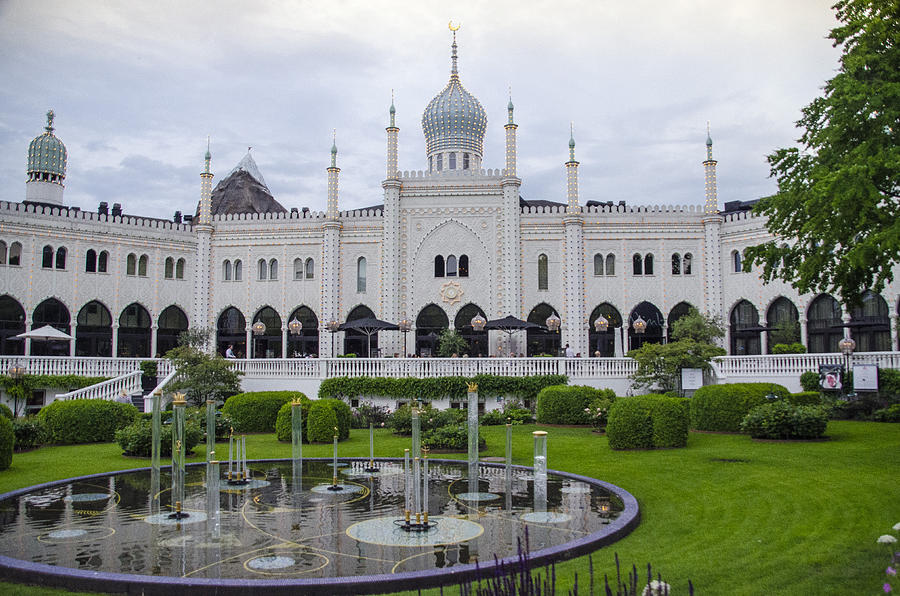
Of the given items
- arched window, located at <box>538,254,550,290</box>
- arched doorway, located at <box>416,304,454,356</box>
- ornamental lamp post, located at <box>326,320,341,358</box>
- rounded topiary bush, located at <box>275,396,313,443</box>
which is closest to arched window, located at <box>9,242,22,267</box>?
ornamental lamp post, located at <box>326,320,341,358</box>

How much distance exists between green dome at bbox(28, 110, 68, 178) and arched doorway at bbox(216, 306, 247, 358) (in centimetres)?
1627

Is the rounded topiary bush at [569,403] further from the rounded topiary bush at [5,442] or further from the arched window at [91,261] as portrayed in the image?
the arched window at [91,261]

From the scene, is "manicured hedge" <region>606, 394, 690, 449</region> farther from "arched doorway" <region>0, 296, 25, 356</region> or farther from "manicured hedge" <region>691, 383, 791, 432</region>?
"arched doorway" <region>0, 296, 25, 356</region>

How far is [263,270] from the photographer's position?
151ft

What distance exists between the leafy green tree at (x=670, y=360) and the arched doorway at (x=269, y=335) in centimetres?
2550

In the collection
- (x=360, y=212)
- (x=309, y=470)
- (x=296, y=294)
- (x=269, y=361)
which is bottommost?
(x=309, y=470)

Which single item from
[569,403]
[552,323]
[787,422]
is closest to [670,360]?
[569,403]

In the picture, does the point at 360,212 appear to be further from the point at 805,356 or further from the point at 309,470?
the point at 309,470

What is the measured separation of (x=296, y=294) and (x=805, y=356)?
29.8 metres

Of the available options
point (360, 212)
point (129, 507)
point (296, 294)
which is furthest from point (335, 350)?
point (129, 507)

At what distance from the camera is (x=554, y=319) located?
40438 mm

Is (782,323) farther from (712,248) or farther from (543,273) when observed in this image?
(543,273)

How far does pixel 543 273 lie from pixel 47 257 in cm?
2979

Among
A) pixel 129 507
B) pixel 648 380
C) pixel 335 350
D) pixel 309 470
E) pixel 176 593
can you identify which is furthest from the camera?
pixel 335 350
